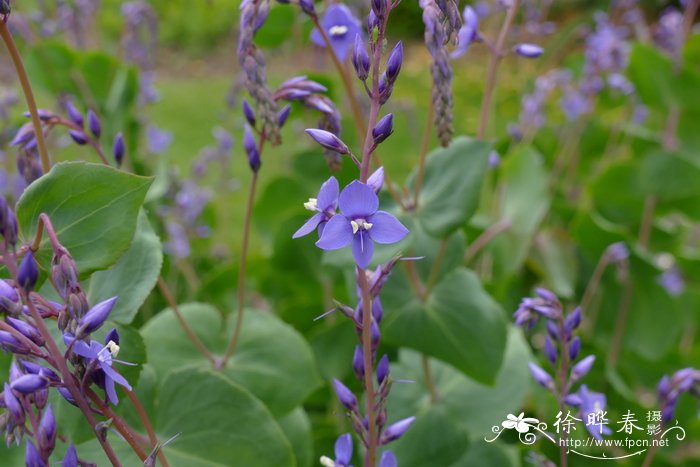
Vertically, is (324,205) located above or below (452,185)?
above

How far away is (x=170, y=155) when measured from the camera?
584 cm

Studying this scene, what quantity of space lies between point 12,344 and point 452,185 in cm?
110

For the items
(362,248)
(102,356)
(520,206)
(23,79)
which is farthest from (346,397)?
(520,206)

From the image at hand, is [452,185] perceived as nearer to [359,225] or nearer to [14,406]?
[359,225]

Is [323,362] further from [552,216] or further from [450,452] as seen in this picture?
[552,216]

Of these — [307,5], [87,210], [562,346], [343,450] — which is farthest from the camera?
[307,5]

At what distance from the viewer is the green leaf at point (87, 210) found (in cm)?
116

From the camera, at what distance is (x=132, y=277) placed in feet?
4.54

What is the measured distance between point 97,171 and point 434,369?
3.84 feet

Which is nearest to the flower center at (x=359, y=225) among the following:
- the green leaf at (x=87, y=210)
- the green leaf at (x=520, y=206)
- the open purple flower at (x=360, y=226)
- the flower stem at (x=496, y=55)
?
the open purple flower at (x=360, y=226)

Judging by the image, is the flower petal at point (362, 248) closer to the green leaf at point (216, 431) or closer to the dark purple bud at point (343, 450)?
the dark purple bud at point (343, 450)

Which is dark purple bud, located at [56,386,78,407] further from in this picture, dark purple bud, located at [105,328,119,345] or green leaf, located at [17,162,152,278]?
green leaf, located at [17,162,152,278]

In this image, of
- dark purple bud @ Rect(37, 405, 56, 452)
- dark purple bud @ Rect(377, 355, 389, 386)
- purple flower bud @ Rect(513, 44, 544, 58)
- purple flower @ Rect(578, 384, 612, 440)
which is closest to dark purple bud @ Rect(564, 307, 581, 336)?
purple flower @ Rect(578, 384, 612, 440)

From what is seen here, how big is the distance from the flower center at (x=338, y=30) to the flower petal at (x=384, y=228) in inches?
28.8
